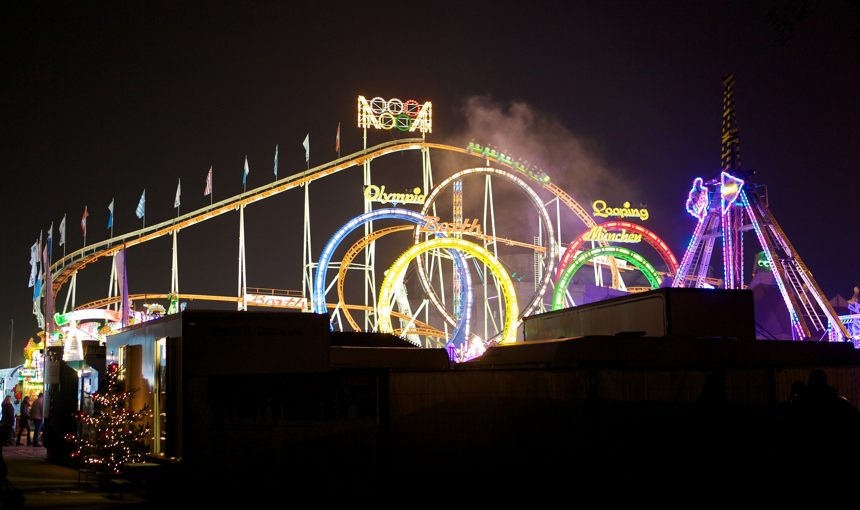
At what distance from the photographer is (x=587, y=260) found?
31.9 meters

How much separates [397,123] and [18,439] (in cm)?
2491

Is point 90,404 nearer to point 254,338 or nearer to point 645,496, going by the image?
point 254,338

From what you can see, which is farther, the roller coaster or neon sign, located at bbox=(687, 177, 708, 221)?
neon sign, located at bbox=(687, 177, 708, 221)

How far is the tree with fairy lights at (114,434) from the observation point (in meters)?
9.09

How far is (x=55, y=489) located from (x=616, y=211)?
35751 mm

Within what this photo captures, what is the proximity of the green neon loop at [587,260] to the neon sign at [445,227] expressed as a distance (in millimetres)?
4945

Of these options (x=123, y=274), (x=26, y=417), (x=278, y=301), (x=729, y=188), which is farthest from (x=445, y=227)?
(x=26, y=417)

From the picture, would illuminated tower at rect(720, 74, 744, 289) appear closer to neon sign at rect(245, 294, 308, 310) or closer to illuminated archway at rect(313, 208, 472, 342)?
illuminated archway at rect(313, 208, 472, 342)

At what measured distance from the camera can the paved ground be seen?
7.78 m

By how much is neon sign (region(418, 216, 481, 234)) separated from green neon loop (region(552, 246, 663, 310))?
16.2 feet

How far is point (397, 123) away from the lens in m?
36.6

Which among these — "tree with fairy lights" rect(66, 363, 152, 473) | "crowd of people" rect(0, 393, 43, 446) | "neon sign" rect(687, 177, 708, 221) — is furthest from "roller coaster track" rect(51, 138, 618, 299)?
"tree with fairy lights" rect(66, 363, 152, 473)

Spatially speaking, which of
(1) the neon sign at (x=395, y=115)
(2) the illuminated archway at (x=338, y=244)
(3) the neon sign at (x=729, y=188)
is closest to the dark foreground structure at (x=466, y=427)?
(2) the illuminated archway at (x=338, y=244)

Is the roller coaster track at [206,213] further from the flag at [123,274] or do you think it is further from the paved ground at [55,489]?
the paved ground at [55,489]
